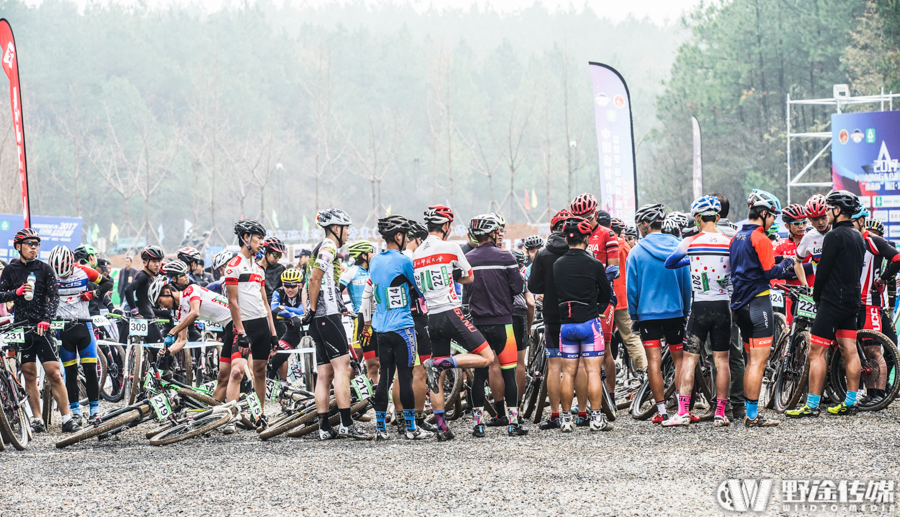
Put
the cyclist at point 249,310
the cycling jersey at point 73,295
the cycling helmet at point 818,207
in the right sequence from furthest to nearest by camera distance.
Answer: the cycling jersey at point 73,295 < the cyclist at point 249,310 < the cycling helmet at point 818,207

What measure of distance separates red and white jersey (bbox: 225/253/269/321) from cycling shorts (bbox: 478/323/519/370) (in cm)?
229

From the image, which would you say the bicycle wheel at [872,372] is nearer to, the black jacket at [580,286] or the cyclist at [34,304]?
the black jacket at [580,286]

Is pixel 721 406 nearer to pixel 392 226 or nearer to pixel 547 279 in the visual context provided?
pixel 547 279

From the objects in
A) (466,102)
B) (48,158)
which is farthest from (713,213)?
(466,102)

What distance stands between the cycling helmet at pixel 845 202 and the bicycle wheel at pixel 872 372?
1257mm

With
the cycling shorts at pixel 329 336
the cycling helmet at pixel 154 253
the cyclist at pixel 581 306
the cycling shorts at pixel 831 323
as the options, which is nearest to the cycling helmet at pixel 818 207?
the cycling shorts at pixel 831 323

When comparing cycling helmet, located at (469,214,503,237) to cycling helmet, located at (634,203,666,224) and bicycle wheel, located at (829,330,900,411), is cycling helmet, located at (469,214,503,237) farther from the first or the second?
bicycle wheel, located at (829,330,900,411)

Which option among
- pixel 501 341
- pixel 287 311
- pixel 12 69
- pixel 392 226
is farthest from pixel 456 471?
pixel 12 69

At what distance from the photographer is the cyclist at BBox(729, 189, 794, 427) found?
791 cm

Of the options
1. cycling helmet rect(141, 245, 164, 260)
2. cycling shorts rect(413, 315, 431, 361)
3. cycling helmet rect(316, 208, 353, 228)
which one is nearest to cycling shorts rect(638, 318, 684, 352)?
cycling shorts rect(413, 315, 431, 361)

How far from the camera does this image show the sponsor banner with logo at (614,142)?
66.2 feet

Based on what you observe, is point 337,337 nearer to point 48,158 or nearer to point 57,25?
point 48,158

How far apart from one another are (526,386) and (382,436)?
2.14 m

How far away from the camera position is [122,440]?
893cm
